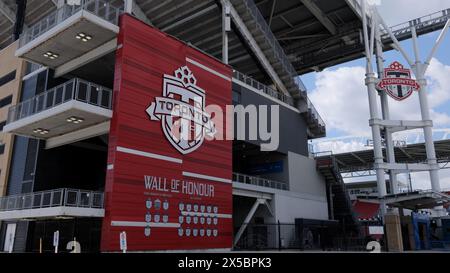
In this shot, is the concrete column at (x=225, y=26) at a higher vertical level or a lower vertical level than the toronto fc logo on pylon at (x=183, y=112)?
higher

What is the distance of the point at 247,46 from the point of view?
113 feet

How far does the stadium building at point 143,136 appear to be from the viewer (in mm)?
21109

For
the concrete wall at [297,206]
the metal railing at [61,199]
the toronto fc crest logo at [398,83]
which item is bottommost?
the metal railing at [61,199]

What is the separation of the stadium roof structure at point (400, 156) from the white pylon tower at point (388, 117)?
38.9 ft

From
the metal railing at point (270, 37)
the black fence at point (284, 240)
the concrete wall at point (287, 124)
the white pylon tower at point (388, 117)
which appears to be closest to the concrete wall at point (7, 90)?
the concrete wall at point (287, 124)

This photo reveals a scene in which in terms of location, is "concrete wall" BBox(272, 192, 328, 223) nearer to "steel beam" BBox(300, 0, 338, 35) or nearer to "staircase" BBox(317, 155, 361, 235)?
"staircase" BBox(317, 155, 361, 235)

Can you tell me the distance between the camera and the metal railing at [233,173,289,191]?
31.5m

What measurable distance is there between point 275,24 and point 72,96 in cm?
3121

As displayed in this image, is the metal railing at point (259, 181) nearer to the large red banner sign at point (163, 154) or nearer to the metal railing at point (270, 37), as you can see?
the large red banner sign at point (163, 154)

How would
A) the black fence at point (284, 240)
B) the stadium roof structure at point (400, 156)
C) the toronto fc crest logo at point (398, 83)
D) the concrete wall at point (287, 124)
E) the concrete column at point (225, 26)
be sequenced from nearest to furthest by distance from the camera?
the concrete column at point (225, 26) < the black fence at point (284, 240) < the concrete wall at point (287, 124) < the toronto fc crest logo at point (398, 83) < the stadium roof structure at point (400, 156)

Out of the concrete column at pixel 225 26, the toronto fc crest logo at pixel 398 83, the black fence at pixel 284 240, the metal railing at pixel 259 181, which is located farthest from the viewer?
the toronto fc crest logo at pixel 398 83

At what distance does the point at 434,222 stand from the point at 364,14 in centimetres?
2186

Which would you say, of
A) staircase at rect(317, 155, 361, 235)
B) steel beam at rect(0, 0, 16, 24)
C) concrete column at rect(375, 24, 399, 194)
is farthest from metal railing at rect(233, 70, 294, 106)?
steel beam at rect(0, 0, 16, 24)

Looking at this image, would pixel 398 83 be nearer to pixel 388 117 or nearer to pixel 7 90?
pixel 388 117
